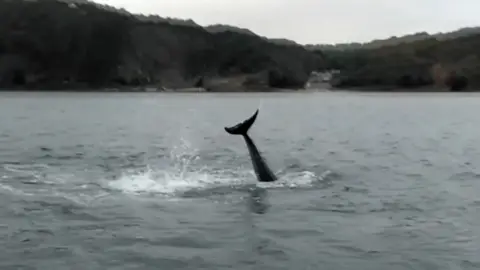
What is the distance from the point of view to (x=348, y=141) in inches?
2053

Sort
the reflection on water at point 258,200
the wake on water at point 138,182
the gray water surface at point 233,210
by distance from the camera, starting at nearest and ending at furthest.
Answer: the gray water surface at point 233,210
the reflection on water at point 258,200
the wake on water at point 138,182

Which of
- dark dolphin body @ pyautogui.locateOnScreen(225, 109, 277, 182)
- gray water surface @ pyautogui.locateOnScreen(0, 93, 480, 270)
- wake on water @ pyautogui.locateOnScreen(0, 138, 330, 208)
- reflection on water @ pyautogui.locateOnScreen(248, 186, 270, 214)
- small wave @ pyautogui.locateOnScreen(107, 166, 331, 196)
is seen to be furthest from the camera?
dark dolphin body @ pyautogui.locateOnScreen(225, 109, 277, 182)

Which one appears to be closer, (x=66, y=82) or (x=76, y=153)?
(x=76, y=153)

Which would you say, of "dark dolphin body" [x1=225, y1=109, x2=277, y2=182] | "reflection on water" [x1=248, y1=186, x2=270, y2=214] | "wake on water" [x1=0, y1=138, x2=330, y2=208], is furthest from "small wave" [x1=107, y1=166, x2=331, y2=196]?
"reflection on water" [x1=248, y1=186, x2=270, y2=214]

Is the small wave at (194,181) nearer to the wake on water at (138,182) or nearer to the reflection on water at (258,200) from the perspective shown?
the wake on water at (138,182)

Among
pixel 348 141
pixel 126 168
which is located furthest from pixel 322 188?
pixel 348 141

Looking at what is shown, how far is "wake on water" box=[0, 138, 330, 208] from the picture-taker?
24.9 metres

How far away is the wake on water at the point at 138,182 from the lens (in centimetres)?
2488

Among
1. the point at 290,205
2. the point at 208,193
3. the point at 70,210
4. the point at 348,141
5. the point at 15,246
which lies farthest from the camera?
the point at 348,141

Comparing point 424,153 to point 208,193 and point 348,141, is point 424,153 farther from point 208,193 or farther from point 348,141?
point 208,193

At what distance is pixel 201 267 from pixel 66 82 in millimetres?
169313

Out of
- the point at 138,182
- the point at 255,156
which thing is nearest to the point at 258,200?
the point at 255,156

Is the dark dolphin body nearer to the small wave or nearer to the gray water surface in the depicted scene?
the small wave

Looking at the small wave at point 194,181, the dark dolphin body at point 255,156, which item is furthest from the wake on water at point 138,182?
the dark dolphin body at point 255,156
